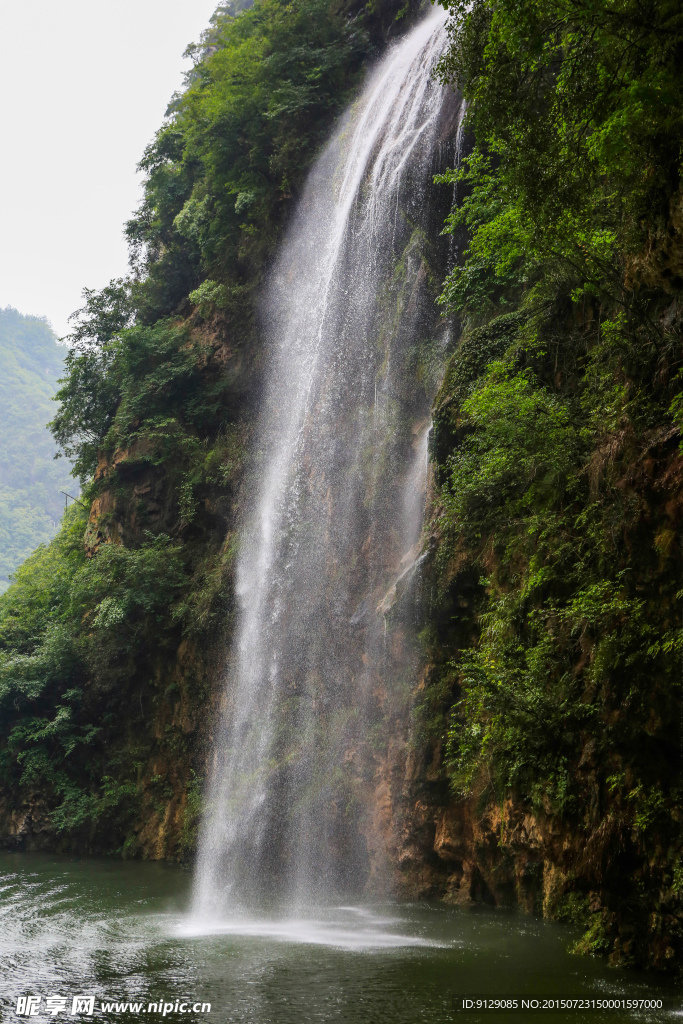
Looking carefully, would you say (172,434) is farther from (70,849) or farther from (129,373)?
(70,849)

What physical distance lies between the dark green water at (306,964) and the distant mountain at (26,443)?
62091mm

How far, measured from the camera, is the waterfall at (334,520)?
46.1 feet

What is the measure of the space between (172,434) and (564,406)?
14.8 meters

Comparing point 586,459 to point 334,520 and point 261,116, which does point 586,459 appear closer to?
point 334,520

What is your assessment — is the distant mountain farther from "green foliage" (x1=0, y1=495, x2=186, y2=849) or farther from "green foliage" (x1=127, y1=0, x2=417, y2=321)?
"green foliage" (x1=127, y1=0, x2=417, y2=321)

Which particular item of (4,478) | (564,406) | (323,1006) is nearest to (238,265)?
(564,406)

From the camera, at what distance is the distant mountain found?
80.3m

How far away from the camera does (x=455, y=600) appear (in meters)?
12.5

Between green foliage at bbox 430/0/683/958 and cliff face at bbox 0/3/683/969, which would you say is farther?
cliff face at bbox 0/3/683/969

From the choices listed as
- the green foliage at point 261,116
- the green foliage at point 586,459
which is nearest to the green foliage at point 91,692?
the green foliage at point 261,116

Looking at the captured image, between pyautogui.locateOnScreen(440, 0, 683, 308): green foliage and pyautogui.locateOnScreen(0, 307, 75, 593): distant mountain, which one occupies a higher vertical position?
pyautogui.locateOnScreen(0, 307, 75, 593): distant mountain

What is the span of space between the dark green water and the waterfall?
218 centimetres

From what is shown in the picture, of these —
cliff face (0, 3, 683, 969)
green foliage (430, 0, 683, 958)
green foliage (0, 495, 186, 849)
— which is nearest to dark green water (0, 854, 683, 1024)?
cliff face (0, 3, 683, 969)

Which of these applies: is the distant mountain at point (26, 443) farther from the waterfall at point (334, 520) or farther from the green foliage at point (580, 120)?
the green foliage at point (580, 120)
